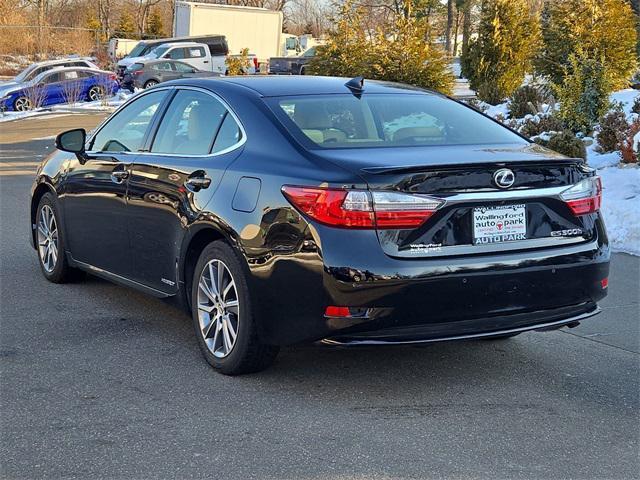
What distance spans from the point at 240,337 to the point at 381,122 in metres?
1.48

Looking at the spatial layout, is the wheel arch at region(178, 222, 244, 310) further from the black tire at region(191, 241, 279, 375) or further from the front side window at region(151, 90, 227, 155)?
the front side window at region(151, 90, 227, 155)

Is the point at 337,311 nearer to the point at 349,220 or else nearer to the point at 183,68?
the point at 349,220

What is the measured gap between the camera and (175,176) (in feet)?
17.8

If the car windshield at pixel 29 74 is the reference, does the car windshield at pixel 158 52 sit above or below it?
above

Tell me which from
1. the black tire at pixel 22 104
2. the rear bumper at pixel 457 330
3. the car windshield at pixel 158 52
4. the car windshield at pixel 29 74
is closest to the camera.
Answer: the rear bumper at pixel 457 330

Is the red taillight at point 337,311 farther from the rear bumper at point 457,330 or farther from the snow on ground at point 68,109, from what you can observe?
the snow on ground at point 68,109

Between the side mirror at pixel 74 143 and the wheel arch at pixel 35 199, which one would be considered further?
the wheel arch at pixel 35 199

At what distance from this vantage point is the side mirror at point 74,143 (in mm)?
6637

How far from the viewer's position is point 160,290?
5.68 m

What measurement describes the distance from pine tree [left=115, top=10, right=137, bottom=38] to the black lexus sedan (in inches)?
2443

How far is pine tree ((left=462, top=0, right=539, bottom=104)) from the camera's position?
21391 millimetres

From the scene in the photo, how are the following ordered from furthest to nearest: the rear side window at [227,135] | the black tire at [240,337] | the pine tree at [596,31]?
the pine tree at [596,31] → the rear side window at [227,135] → the black tire at [240,337]

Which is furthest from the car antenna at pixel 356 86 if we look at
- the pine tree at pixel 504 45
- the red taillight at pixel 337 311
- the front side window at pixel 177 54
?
the front side window at pixel 177 54

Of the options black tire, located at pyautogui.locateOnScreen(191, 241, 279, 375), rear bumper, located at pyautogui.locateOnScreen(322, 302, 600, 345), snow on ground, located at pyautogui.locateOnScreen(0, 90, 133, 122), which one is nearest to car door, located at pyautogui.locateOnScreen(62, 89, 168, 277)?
black tire, located at pyautogui.locateOnScreen(191, 241, 279, 375)
